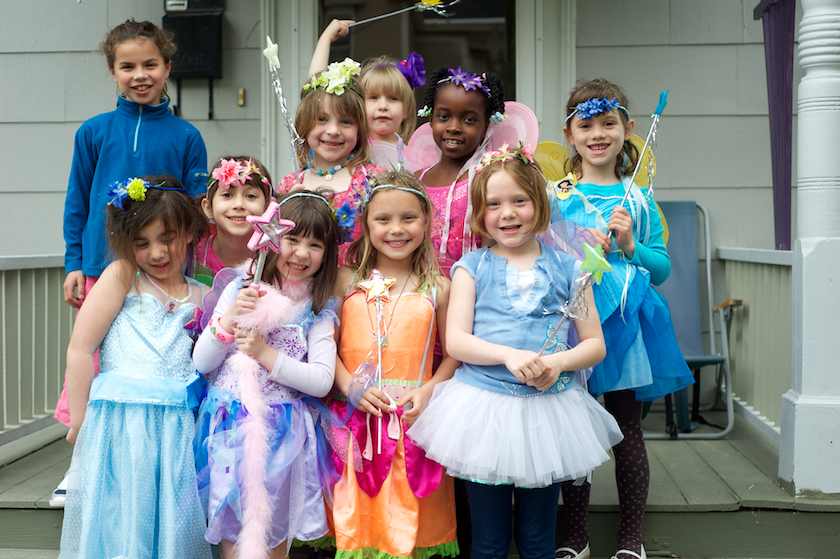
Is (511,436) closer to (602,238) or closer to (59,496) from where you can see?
(602,238)

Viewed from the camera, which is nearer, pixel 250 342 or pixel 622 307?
pixel 250 342

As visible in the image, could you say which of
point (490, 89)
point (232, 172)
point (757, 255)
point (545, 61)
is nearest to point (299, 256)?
point (232, 172)

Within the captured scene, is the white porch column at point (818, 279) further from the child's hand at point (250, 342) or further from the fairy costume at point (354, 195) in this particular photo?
the child's hand at point (250, 342)

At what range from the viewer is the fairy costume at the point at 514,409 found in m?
1.82

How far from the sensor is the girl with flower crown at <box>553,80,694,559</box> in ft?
7.14

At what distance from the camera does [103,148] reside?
252 cm

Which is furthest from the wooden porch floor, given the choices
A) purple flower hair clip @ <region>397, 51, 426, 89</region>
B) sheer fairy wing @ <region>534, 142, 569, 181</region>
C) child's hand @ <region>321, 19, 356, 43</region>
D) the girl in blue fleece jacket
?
child's hand @ <region>321, 19, 356, 43</region>

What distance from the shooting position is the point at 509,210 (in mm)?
1994

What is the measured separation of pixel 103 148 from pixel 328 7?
63.9 inches

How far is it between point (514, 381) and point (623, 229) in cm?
64

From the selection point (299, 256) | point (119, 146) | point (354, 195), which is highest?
point (119, 146)

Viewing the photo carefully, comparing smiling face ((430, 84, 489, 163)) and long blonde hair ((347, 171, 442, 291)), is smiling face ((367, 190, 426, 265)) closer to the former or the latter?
long blonde hair ((347, 171, 442, 291))

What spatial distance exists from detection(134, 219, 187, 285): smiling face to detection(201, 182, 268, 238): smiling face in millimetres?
176

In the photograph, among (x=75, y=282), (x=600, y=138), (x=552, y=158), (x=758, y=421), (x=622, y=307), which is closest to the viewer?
(x=622, y=307)
